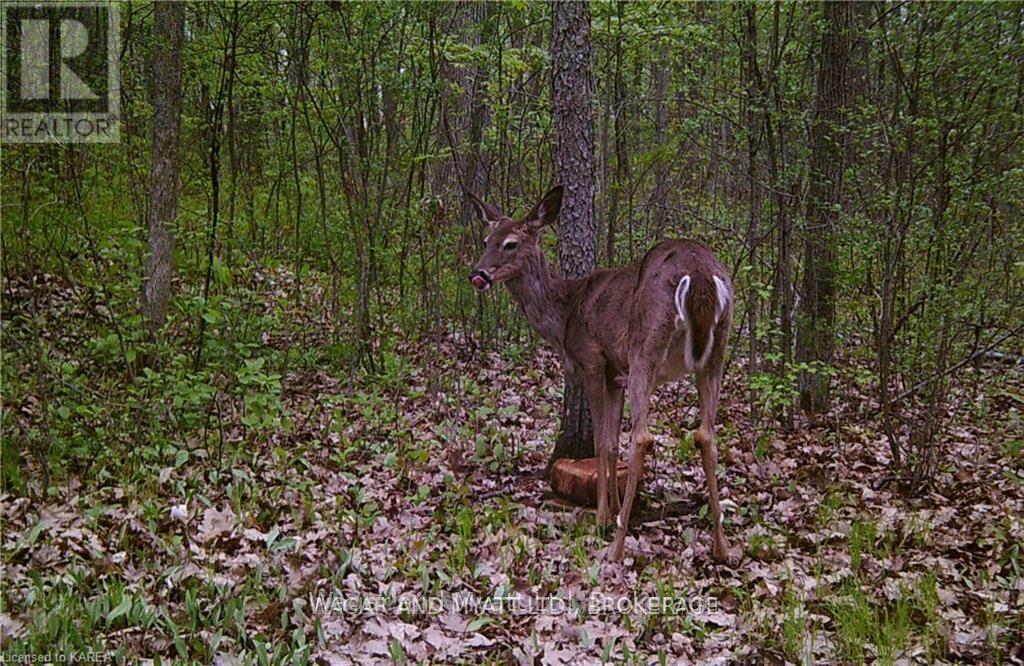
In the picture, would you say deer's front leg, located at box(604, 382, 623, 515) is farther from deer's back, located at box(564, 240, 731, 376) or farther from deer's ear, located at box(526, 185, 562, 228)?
deer's ear, located at box(526, 185, 562, 228)

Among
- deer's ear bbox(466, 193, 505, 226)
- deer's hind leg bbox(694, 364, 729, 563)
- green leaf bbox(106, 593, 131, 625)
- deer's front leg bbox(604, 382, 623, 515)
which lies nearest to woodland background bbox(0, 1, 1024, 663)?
green leaf bbox(106, 593, 131, 625)

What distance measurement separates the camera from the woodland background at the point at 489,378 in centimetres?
396

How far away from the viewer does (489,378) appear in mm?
8508

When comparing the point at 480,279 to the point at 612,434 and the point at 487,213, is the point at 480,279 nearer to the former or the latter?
the point at 487,213

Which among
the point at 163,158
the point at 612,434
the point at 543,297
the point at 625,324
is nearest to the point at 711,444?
the point at 612,434

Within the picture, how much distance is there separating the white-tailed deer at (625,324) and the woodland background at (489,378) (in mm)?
371

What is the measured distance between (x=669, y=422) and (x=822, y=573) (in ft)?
9.74

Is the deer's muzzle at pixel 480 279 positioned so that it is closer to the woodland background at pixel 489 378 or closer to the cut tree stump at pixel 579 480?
the woodland background at pixel 489 378

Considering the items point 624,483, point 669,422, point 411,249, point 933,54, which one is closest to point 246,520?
point 624,483

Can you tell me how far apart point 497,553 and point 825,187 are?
4631 mm

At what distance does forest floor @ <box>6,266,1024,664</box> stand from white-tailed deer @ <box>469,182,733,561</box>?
0.52 m

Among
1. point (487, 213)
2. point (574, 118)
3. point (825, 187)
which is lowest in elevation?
point (487, 213)

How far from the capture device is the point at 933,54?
546 centimetres

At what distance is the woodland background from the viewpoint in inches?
156
